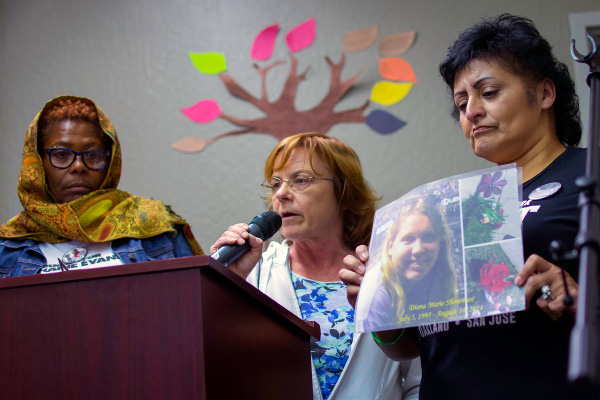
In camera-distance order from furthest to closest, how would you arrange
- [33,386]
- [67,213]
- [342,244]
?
[342,244] < [67,213] < [33,386]

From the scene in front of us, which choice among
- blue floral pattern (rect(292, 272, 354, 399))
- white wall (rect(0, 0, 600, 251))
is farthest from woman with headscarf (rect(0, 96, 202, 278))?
white wall (rect(0, 0, 600, 251))

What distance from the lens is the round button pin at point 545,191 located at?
50.6 inches

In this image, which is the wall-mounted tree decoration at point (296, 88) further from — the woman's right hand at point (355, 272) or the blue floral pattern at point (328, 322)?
the woman's right hand at point (355, 272)

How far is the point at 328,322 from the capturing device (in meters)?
1.98

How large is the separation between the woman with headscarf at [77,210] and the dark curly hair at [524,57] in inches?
46.8

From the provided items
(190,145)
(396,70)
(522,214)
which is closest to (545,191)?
(522,214)

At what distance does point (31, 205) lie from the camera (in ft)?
7.08

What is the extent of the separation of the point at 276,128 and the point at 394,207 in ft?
6.10

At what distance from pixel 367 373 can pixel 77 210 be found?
1105 millimetres

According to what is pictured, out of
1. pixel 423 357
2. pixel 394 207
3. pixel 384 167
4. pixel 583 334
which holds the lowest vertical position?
pixel 423 357

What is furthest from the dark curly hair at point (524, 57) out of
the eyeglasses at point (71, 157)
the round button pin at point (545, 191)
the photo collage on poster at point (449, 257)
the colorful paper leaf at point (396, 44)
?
the colorful paper leaf at point (396, 44)

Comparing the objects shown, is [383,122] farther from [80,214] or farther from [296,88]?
[80,214]

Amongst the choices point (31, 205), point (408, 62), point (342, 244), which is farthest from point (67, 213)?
point (408, 62)

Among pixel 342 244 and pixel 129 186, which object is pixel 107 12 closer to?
pixel 129 186
